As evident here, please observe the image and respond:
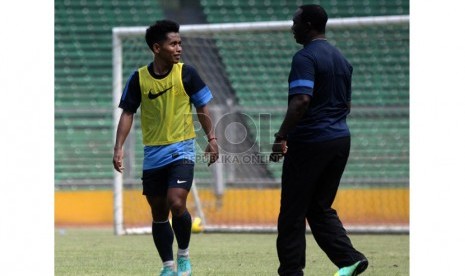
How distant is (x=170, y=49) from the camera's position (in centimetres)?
820

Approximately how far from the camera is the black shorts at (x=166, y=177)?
8.19 meters

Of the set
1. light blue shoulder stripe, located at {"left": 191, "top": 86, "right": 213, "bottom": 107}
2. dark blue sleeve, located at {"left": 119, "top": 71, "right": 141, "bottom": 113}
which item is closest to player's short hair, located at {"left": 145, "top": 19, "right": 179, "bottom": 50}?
dark blue sleeve, located at {"left": 119, "top": 71, "right": 141, "bottom": 113}

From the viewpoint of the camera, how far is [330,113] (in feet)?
24.5

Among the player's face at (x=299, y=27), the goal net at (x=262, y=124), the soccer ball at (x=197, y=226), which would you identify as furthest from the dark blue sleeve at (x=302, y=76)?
the soccer ball at (x=197, y=226)

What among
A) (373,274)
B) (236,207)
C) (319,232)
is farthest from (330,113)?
(236,207)

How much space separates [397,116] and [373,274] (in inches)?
362

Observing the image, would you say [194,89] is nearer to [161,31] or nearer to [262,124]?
[161,31]

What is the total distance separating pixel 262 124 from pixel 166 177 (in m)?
9.83

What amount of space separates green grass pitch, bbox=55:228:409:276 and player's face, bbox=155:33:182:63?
1.81 metres

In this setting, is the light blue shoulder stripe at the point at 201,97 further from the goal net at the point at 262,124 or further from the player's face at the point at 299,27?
the goal net at the point at 262,124

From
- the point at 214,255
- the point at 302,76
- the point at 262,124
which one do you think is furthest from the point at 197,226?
the point at 302,76

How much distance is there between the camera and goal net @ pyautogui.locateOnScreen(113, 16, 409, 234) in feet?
47.5

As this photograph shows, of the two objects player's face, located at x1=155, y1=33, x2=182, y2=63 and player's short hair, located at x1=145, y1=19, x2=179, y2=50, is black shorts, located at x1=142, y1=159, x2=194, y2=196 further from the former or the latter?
player's short hair, located at x1=145, y1=19, x2=179, y2=50

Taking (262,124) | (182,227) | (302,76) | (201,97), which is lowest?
(182,227)
